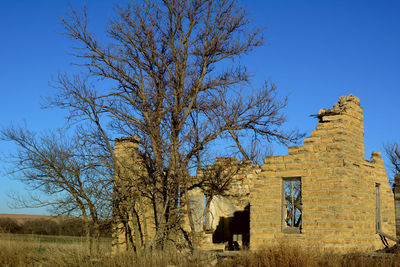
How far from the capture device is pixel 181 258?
43.1 ft

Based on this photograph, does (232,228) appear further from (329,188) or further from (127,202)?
(329,188)

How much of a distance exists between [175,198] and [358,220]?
8060 mm

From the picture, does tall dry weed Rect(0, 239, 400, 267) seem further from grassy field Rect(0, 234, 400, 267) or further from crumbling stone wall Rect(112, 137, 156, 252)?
crumbling stone wall Rect(112, 137, 156, 252)

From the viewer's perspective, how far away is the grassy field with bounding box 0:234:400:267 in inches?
469

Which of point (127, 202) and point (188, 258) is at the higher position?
point (127, 202)

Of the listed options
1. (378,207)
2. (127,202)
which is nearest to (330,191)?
(378,207)

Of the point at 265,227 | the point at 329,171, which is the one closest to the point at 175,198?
the point at 265,227

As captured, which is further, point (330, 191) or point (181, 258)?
point (330, 191)

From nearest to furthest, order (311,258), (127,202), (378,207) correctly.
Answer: (311,258) < (378,207) < (127,202)

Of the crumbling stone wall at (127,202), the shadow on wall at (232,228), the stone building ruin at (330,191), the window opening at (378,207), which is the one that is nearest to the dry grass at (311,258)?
the stone building ruin at (330,191)

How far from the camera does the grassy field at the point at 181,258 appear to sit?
39.1 feet

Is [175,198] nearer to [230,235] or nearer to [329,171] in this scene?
[230,235]

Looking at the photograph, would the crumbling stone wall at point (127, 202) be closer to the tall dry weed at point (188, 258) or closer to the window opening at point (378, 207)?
the tall dry weed at point (188, 258)

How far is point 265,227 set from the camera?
15148 millimetres
